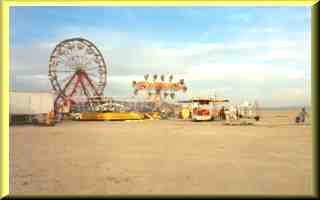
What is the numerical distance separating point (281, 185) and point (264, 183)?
208 millimetres

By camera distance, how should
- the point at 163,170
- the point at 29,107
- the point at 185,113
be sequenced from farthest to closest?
the point at 185,113 < the point at 29,107 < the point at 163,170

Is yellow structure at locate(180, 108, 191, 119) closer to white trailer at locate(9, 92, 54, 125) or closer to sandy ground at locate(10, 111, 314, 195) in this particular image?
white trailer at locate(9, 92, 54, 125)

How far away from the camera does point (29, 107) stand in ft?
58.9

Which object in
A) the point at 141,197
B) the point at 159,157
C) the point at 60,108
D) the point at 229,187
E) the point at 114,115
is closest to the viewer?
the point at 141,197

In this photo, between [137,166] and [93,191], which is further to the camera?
[137,166]

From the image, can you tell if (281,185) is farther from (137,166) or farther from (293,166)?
(137,166)

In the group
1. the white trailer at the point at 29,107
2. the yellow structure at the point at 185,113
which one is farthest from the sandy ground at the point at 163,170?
the yellow structure at the point at 185,113

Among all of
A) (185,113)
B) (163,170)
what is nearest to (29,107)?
(185,113)

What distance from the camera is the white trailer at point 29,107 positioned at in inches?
668

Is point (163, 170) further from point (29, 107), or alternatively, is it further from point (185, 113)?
point (185, 113)

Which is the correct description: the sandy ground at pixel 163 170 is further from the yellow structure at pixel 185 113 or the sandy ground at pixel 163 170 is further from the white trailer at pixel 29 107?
the yellow structure at pixel 185 113

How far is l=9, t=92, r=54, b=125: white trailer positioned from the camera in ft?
55.7

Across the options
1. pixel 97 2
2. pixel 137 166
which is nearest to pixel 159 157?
pixel 137 166

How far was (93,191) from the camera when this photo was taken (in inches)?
154
